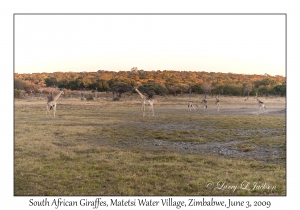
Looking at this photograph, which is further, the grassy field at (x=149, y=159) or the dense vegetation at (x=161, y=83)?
the dense vegetation at (x=161, y=83)

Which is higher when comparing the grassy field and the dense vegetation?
the dense vegetation

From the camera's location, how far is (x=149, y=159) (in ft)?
35.1

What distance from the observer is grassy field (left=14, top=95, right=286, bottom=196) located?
778cm

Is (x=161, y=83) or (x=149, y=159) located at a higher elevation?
(x=161, y=83)

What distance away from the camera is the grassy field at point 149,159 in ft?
25.5

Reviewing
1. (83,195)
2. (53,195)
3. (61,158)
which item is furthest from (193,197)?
(61,158)

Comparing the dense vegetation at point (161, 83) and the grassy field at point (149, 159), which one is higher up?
the dense vegetation at point (161, 83)

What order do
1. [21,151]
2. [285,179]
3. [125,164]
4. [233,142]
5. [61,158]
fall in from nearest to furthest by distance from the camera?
1. [285,179]
2. [125,164]
3. [61,158]
4. [21,151]
5. [233,142]

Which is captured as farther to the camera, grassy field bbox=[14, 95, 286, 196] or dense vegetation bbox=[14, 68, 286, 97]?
dense vegetation bbox=[14, 68, 286, 97]

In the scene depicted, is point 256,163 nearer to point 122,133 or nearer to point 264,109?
point 122,133

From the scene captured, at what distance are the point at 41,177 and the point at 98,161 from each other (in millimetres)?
2275

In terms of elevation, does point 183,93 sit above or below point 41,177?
above

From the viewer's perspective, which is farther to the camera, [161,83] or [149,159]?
[161,83]

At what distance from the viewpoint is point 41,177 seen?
28.1 feet
